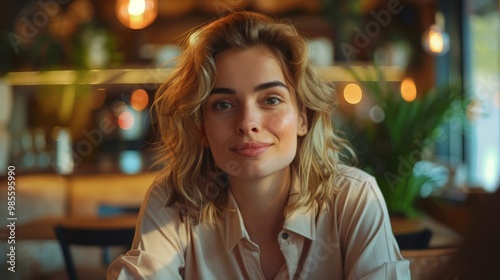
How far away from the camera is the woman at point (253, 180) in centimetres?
129

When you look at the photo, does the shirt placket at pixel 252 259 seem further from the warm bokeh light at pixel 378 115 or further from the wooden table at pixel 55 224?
the warm bokeh light at pixel 378 115

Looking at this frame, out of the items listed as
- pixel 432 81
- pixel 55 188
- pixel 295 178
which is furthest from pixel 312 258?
pixel 432 81

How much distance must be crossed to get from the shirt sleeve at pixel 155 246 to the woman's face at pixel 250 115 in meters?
0.20

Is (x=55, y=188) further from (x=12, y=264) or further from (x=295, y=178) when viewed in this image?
(x=295, y=178)

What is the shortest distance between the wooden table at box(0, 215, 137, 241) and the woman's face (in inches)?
74.4

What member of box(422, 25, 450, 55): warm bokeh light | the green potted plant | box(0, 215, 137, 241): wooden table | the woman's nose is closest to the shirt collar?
the woman's nose

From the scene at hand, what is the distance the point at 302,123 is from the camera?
4.69 feet

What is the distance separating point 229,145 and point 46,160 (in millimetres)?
4432

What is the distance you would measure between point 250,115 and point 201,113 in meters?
0.17

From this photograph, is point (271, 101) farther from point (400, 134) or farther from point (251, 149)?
point (400, 134)

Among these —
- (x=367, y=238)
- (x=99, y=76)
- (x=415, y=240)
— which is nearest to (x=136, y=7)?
(x=99, y=76)

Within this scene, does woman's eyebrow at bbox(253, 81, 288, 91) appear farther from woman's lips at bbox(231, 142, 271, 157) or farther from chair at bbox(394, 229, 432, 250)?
chair at bbox(394, 229, 432, 250)

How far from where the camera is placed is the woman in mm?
1287

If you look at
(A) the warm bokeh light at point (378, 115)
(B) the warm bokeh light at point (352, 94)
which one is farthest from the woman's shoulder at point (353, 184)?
(B) the warm bokeh light at point (352, 94)
